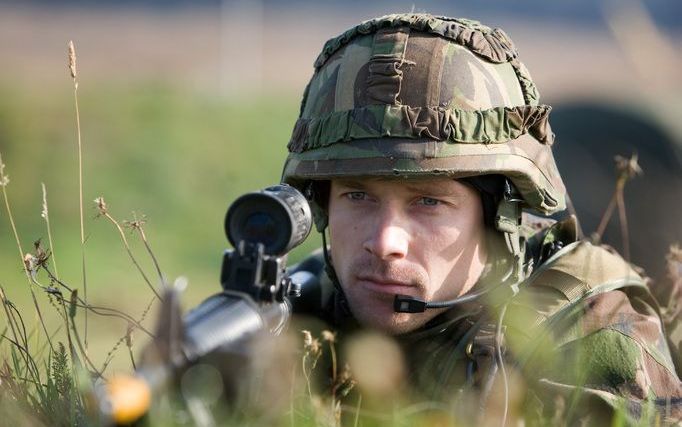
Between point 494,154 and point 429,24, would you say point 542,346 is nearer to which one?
point 494,154

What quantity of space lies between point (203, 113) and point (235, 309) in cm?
1214

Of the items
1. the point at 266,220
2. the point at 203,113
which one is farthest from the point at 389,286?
the point at 203,113

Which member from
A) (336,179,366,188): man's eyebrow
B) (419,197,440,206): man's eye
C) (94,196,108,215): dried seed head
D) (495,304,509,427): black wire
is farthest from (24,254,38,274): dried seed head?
(495,304,509,427): black wire

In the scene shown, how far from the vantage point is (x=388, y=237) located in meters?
3.87

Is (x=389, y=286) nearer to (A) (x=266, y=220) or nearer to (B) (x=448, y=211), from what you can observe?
(B) (x=448, y=211)

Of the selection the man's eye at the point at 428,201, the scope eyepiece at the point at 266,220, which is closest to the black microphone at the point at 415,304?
the man's eye at the point at 428,201

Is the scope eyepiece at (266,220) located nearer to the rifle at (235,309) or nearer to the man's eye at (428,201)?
the rifle at (235,309)

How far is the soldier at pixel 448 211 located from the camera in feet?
12.7

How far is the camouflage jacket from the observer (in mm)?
3445

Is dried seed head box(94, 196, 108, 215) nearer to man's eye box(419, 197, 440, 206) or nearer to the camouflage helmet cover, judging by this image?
the camouflage helmet cover

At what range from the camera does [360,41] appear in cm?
426

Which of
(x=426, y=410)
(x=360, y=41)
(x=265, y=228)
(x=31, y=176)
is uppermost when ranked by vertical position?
(x=360, y=41)

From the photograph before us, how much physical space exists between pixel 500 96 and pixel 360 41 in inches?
22.6

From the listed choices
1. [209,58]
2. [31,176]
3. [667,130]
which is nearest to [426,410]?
[667,130]
